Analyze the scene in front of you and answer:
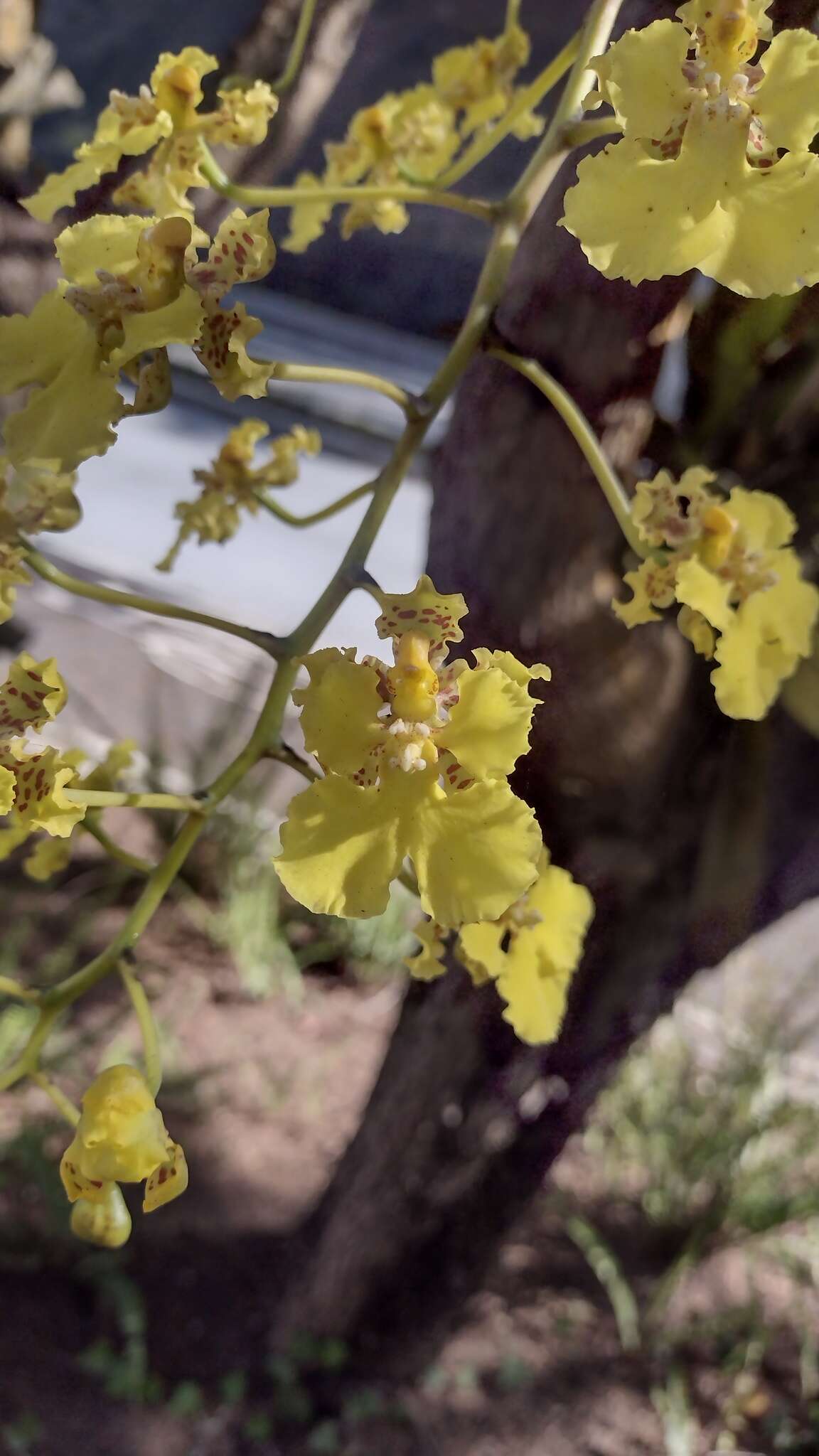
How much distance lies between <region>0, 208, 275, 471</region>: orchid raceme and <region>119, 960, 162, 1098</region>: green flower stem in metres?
0.18

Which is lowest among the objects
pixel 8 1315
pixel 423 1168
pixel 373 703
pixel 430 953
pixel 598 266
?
pixel 8 1315

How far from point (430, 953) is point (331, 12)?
2.10 feet

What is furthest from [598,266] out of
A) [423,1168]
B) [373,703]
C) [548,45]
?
[423,1168]

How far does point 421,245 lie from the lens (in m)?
1.32

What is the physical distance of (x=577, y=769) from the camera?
1.79ft

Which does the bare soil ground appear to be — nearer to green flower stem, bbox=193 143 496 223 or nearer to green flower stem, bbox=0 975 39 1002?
green flower stem, bbox=0 975 39 1002

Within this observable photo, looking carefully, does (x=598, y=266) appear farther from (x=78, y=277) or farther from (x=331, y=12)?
(x=331, y=12)

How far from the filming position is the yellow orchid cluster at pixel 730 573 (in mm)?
354

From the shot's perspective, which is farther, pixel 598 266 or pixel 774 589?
pixel 774 589

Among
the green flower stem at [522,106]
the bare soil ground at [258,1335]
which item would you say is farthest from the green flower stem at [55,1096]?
the bare soil ground at [258,1335]

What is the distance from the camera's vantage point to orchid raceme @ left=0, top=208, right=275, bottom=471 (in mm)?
285

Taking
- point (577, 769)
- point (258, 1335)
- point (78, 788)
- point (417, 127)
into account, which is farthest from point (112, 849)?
point (258, 1335)

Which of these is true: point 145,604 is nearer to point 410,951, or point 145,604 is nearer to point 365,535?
point 365,535

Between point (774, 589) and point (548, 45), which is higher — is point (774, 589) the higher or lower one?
the lower one
